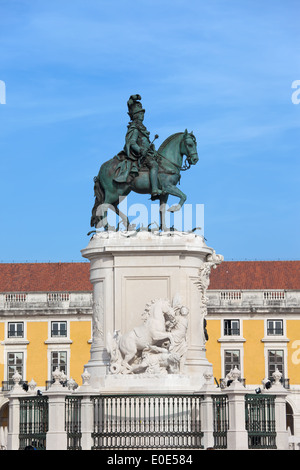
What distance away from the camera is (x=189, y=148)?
27.5m

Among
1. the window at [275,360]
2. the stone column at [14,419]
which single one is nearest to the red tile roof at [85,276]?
the window at [275,360]

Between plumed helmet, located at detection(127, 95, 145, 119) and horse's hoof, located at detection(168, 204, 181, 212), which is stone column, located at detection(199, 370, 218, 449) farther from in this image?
plumed helmet, located at detection(127, 95, 145, 119)

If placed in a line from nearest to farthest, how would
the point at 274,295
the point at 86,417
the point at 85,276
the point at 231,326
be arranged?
the point at 86,417 < the point at 274,295 < the point at 231,326 < the point at 85,276

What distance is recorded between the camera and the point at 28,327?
7131 centimetres

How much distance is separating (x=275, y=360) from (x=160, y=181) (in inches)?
1764

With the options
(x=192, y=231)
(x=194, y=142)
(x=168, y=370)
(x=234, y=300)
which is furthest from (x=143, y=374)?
(x=234, y=300)

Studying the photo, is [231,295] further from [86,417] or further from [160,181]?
[86,417]

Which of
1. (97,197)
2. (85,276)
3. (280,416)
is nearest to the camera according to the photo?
(280,416)

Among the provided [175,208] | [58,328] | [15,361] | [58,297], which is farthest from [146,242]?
[15,361]

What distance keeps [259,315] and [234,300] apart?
5.20ft

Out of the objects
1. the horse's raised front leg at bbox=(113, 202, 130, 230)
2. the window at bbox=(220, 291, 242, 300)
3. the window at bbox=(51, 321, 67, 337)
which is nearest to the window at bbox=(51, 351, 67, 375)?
the window at bbox=(51, 321, 67, 337)

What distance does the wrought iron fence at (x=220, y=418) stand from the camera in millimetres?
24609

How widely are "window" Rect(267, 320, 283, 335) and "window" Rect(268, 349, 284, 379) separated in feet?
3.20

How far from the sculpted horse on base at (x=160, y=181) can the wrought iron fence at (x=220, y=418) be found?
3929mm
